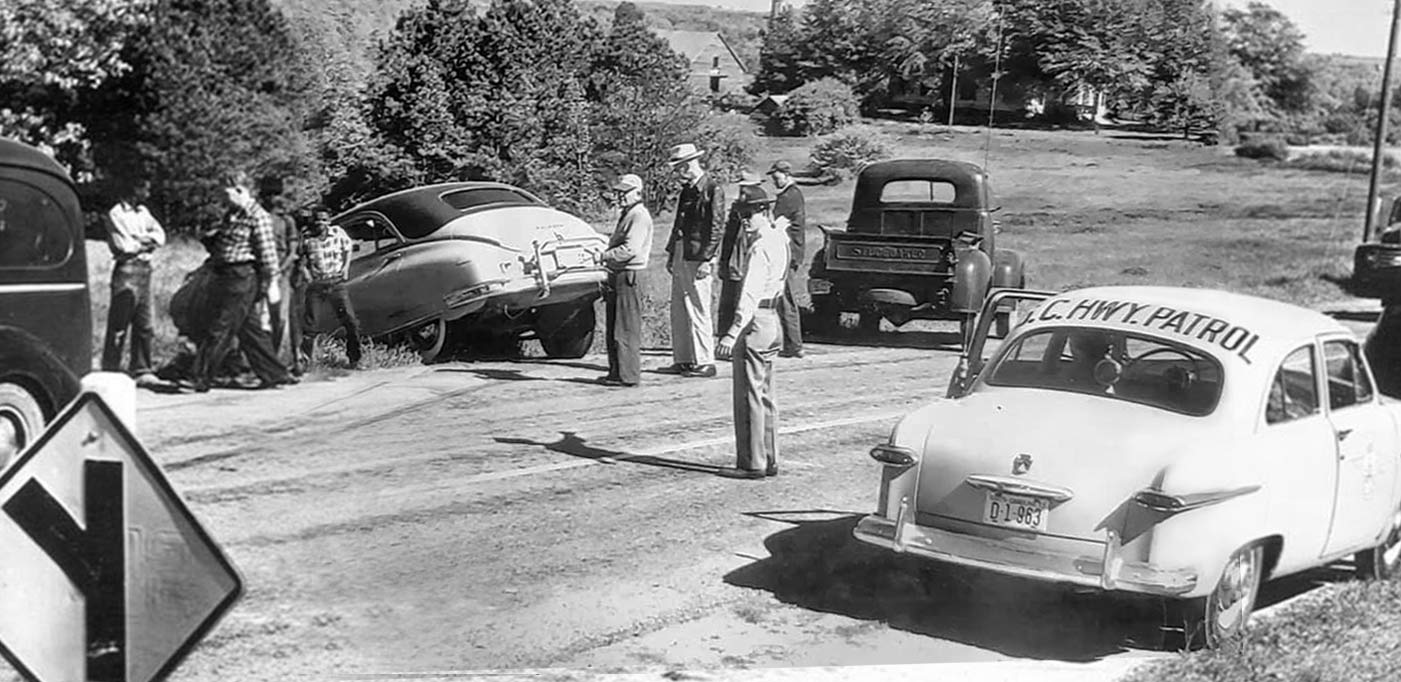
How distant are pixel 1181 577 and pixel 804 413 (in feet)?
8.69

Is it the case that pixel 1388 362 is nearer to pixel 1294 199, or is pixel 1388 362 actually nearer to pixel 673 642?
pixel 1294 199

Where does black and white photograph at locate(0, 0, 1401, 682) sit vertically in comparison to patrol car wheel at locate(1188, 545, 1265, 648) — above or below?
above

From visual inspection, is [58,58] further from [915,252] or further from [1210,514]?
[915,252]

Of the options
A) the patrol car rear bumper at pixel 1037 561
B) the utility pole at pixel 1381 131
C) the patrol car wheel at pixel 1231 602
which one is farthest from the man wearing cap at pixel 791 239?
the utility pole at pixel 1381 131

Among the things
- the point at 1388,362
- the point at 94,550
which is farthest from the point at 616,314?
the point at 1388,362

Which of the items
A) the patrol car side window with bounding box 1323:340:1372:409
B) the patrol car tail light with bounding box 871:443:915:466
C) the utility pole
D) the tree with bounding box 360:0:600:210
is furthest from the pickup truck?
the tree with bounding box 360:0:600:210

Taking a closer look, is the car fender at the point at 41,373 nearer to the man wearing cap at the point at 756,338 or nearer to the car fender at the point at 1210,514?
the man wearing cap at the point at 756,338

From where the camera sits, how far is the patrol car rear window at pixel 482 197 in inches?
197

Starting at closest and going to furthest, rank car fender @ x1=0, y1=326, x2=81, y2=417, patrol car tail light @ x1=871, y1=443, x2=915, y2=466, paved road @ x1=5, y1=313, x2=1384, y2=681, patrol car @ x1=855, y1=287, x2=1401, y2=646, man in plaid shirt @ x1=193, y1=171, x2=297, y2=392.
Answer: car fender @ x1=0, y1=326, x2=81, y2=417
man in plaid shirt @ x1=193, y1=171, x2=297, y2=392
paved road @ x1=5, y1=313, x2=1384, y2=681
patrol car @ x1=855, y1=287, x2=1401, y2=646
patrol car tail light @ x1=871, y1=443, x2=915, y2=466

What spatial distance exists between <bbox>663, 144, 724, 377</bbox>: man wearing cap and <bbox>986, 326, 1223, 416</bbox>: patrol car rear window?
48.0 inches

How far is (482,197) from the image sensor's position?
502 centimetres

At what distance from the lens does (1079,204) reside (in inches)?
279

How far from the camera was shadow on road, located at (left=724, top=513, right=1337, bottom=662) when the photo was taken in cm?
641

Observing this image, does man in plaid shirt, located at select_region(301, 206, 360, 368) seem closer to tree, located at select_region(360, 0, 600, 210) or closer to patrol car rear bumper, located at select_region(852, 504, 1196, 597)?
tree, located at select_region(360, 0, 600, 210)
